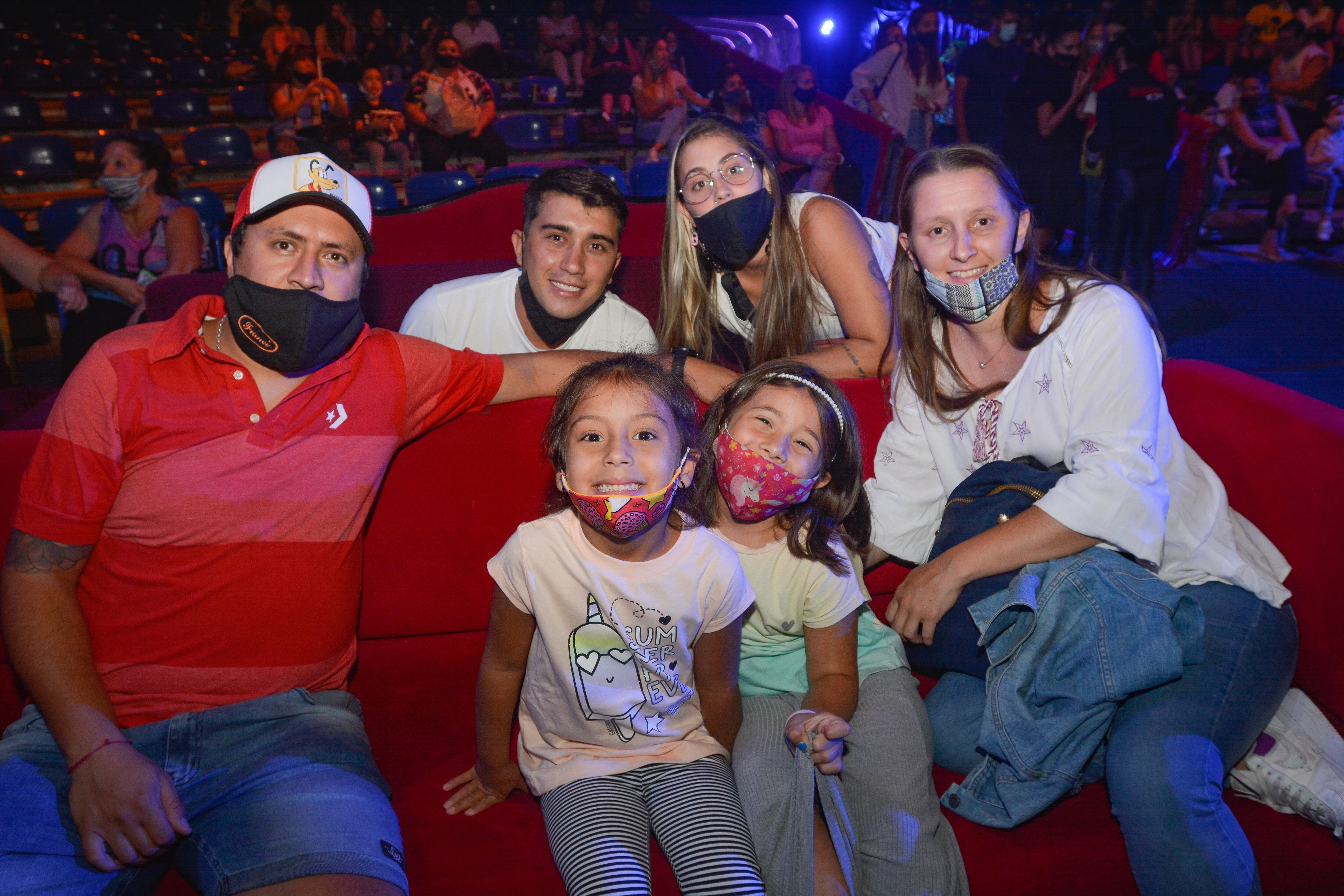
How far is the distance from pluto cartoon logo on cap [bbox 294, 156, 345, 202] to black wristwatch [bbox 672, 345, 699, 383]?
741 millimetres

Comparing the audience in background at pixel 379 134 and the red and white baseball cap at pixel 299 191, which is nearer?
the red and white baseball cap at pixel 299 191

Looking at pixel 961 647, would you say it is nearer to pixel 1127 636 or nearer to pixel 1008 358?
pixel 1127 636

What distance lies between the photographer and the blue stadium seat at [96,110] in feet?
26.2

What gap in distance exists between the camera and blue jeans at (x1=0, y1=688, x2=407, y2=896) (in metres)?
1.29

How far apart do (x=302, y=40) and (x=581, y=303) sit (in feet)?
25.2

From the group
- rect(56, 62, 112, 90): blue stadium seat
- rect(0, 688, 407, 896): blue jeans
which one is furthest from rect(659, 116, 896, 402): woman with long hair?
rect(56, 62, 112, 90): blue stadium seat

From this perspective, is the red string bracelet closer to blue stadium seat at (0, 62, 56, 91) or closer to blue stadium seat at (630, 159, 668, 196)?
blue stadium seat at (630, 159, 668, 196)

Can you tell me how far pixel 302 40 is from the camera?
816cm

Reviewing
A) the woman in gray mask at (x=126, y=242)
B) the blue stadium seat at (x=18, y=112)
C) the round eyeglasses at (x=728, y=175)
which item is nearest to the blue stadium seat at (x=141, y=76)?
the blue stadium seat at (x=18, y=112)

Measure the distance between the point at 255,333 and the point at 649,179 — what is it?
498cm

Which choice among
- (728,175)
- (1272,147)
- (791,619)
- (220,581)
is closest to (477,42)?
(1272,147)

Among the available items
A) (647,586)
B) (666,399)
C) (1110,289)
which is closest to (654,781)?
(647,586)

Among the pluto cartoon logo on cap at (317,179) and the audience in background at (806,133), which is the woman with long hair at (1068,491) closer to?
the pluto cartoon logo on cap at (317,179)

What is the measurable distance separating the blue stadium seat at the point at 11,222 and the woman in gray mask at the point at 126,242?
0.94 meters
